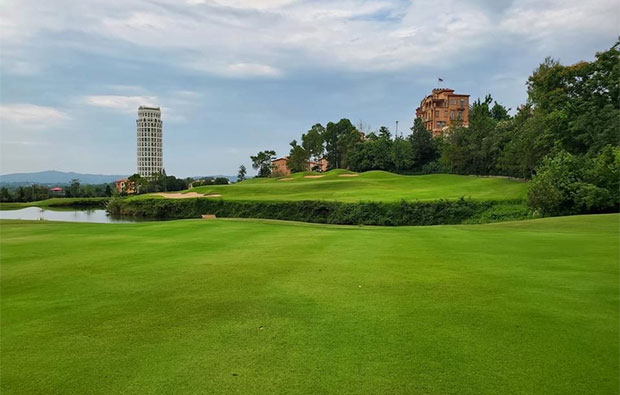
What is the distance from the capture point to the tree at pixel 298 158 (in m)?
99.4

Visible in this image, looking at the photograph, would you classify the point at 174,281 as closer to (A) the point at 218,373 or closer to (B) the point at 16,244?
(A) the point at 218,373

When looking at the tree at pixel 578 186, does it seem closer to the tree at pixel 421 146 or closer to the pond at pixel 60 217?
the pond at pixel 60 217

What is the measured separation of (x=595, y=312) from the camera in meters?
6.28

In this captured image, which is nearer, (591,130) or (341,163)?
(591,130)

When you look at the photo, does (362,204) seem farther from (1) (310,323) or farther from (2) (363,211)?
(1) (310,323)

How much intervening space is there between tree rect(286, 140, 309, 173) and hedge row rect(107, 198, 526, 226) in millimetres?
50982

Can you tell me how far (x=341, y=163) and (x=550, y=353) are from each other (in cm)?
9592

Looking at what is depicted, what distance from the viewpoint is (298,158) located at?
3925 inches

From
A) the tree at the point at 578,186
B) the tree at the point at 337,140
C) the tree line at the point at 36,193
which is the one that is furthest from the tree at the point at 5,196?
the tree at the point at 578,186

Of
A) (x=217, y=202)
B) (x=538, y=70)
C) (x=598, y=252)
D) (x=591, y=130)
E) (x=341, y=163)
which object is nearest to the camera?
(x=598, y=252)

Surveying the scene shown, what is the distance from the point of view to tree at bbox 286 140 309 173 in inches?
3912

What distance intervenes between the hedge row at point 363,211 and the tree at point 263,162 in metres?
56.2

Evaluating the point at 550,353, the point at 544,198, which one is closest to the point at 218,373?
the point at 550,353

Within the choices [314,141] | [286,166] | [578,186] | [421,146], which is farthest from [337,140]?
[578,186]
